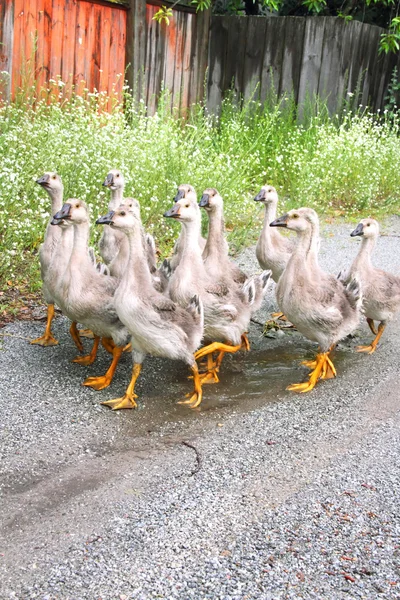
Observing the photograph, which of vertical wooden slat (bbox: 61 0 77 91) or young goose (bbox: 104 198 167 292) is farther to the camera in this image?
vertical wooden slat (bbox: 61 0 77 91)

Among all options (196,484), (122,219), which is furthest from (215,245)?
(196,484)

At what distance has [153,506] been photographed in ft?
13.1

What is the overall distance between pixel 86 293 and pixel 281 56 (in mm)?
9873

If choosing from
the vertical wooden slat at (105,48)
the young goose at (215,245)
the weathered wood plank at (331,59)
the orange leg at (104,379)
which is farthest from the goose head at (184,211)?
the weathered wood plank at (331,59)

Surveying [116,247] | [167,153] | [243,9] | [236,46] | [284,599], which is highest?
[243,9]

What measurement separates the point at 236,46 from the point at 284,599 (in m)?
12.3

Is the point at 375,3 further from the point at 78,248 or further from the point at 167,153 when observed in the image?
the point at 78,248

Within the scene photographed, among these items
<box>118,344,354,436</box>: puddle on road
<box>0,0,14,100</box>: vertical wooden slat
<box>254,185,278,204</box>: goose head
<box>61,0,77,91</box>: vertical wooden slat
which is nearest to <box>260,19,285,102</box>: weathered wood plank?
<box>61,0,77,91</box>: vertical wooden slat

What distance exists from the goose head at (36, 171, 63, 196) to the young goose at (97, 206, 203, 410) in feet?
4.38

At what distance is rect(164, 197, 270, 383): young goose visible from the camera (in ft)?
18.9

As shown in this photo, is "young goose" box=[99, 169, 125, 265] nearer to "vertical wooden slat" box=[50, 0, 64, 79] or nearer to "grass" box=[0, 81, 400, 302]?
"grass" box=[0, 81, 400, 302]

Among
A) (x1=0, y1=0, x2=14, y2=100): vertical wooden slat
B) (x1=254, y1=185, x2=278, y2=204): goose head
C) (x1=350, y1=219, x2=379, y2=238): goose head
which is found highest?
(x1=0, y1=0, x2=14, y2=100): vertical wooden slat

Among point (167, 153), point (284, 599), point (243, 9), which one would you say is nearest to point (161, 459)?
point (284, 599)

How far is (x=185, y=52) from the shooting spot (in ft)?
41.4
